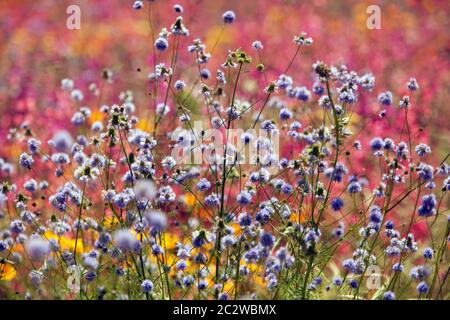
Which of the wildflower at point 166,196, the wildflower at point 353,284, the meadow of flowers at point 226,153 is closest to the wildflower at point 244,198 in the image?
the meadow of flowers at point 226,153

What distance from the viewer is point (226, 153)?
2844mm

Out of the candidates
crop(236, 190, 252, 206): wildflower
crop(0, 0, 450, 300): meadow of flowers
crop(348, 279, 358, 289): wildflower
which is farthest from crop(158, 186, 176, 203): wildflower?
crop(348, 279, 358, 289): wildflower

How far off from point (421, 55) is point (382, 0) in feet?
4.19

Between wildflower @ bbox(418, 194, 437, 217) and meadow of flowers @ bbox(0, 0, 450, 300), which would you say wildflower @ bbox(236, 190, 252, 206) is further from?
wildflower @ bbox(418, 194, 437, 217)

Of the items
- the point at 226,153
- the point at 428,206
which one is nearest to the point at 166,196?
the point at 226,153

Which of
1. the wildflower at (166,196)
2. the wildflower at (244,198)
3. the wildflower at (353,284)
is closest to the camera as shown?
the wildflower at (244,198)

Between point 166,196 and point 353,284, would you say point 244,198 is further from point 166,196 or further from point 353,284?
point 353,284

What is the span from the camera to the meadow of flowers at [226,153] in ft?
8.73

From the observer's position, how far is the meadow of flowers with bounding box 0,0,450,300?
2.66 m

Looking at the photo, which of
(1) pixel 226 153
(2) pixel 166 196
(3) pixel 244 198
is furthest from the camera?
(1) pixel 226 153

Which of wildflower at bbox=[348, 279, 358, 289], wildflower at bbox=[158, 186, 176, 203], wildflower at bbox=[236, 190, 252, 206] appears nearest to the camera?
wildflower at bbox=[236, 190, 252, 206]

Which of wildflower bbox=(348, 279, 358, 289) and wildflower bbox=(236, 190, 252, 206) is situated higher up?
wildflower bbox=(236, 190, 252, 206)

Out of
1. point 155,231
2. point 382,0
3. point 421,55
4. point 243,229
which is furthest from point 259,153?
point 382,0

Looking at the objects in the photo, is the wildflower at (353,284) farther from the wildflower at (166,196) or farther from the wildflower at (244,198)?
the wildflower at (166,196)
